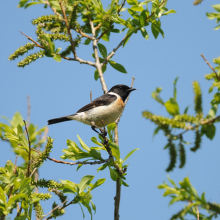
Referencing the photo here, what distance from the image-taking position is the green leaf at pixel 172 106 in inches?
84.0

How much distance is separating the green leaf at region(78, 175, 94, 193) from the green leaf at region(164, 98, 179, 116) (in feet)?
4.14

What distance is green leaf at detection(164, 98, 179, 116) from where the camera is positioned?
2.13 m

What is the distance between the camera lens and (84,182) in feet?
9.76

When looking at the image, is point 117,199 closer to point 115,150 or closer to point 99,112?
point 115,150

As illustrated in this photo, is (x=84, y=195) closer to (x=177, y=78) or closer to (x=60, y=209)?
(x=60, y=209)

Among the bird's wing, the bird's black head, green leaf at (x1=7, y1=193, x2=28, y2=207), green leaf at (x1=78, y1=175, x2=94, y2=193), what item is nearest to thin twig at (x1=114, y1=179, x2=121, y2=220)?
green leaf at (x1=78, y1=175, x2=94, y2=193)

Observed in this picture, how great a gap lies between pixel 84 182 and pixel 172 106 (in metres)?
1.34

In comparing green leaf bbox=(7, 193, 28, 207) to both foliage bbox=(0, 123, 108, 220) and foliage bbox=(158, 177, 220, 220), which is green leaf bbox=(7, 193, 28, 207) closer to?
foliage bbox=(0, 123, 108, 220)

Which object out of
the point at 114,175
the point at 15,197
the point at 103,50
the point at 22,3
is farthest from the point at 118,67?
the point at 15,197

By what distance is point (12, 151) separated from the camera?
381 cm

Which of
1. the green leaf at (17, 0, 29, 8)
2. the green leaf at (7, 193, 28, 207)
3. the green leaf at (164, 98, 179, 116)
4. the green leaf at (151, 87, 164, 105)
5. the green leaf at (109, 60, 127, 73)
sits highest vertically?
the green leaf at (17, 0, 29, 8)

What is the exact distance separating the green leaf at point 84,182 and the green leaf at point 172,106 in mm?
1263

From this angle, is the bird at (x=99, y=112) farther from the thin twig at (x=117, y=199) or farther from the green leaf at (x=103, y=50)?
the thin twig at (x=117, y=199)

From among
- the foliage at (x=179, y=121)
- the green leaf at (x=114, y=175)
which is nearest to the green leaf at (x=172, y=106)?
the foliage at (x=179, y=121)
